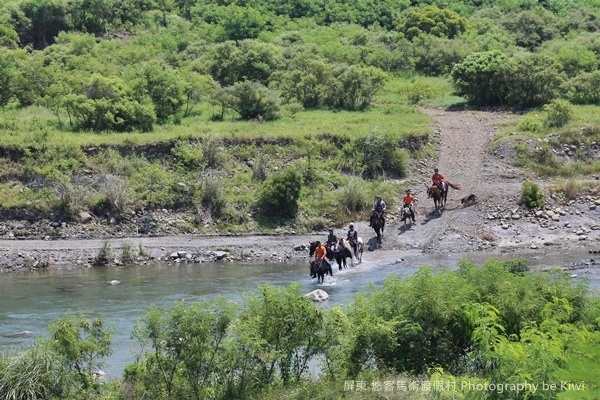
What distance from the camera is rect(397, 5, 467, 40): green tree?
78312mm

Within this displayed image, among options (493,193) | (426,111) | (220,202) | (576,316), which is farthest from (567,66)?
(576,316)

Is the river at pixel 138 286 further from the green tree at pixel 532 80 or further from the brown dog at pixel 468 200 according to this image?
the green tree at pixel 532 80

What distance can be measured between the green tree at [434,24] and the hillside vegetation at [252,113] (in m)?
0.57

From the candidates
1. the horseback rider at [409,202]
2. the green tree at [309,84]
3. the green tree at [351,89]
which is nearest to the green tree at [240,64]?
the green tree at [309,84]

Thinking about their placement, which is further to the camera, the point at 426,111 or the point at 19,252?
the point at 426,111

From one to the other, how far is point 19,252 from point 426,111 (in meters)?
29.7

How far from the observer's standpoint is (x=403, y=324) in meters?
18.9

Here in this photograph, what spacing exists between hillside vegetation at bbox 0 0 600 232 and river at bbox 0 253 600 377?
17.2 feet

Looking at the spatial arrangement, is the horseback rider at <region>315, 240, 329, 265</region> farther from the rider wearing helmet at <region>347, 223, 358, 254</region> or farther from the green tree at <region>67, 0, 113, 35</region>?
the green tree at <region>67, 0, 113, 35</region>

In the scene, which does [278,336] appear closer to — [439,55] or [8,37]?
[439,55]

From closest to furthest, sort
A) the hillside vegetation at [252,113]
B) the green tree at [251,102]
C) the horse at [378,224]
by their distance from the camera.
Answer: the horse at [378,224]
the hillside vegetation at [252,113]
the green tree at [251,102]

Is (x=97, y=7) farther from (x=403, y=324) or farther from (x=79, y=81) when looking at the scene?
(x=403, y=324)

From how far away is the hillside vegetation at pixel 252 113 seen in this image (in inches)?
1639

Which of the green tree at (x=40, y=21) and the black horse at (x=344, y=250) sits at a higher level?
the green tree at (x=40, y=21)
